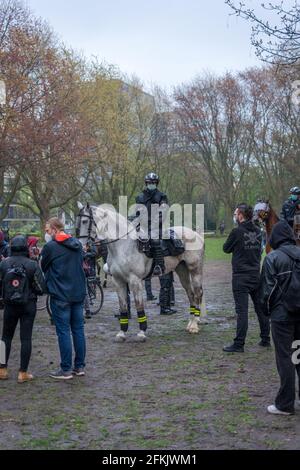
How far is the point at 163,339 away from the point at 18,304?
11.2 feet

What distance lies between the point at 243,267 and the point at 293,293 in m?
3.04

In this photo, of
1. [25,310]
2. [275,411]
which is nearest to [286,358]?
[275,411]

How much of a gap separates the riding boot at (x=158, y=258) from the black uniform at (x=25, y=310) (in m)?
2.90

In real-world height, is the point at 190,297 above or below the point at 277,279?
below

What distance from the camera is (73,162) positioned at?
2859 centimetres

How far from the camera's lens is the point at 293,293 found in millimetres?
5832

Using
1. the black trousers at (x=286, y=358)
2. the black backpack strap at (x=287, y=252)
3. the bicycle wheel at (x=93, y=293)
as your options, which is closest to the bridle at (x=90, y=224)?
the bicycle wheel at (x=93, y=293)

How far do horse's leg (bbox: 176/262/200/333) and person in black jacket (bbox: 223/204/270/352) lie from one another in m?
1.59

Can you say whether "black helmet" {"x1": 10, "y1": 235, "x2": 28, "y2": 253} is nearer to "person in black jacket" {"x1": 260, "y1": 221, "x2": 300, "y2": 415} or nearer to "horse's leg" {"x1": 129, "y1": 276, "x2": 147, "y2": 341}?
"horse's leg" {"x1": 129, "y1": 276, "x2": 147, "y2": 341}

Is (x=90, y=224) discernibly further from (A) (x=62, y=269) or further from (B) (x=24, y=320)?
(B) (x=24, y=320)

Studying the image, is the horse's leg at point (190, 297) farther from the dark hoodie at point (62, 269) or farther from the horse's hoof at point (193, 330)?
the dark hoodie at point (62, 269)

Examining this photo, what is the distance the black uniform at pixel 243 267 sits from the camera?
28.9 ft

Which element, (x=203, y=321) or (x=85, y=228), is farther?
(x=203, y=321)
